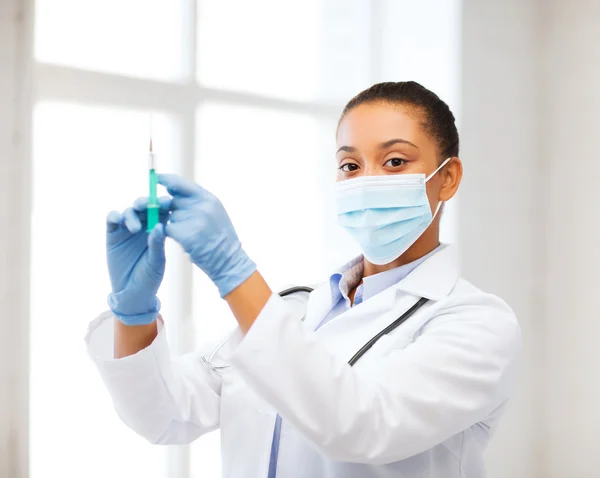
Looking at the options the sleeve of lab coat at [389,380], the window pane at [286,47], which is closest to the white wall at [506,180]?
the window pane at [286,47]

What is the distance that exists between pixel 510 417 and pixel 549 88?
1402mm

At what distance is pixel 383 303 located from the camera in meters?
1.11

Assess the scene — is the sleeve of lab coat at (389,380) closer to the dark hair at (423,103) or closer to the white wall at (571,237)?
the dark hair at (423,103)

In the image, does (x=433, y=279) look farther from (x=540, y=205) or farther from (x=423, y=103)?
(x=540, y=205)

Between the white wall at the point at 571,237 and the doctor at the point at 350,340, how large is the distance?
152cm

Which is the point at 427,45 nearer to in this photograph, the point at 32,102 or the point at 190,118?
the point at 190,118

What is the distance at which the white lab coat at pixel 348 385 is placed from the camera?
808mm

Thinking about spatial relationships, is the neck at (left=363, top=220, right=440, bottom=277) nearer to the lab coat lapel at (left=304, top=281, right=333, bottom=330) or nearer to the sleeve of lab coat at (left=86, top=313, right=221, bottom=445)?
the lab coat lapel at (left=304, top=281, right=333, bottom=330)

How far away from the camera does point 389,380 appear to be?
2.94 feet

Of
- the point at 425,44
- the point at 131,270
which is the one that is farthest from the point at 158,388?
the point at 425,44

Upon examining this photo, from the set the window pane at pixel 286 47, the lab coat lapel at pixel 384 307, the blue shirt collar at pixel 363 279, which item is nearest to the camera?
the lab coat lapel at pixel 384 307

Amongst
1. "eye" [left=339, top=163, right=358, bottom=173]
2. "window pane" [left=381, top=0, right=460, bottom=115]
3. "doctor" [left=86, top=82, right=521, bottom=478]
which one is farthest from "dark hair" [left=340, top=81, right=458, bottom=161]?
Result: "window pane" [left=381, top=0, right=460, bottom=115]

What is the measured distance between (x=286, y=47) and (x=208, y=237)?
1.48m

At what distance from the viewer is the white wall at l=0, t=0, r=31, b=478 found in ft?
5.24
